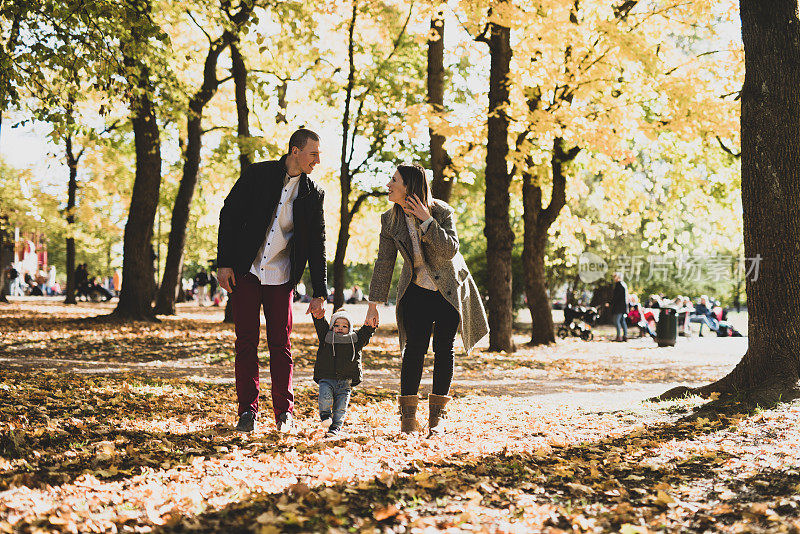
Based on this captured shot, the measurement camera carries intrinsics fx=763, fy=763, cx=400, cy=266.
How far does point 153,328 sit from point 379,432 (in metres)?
12.4

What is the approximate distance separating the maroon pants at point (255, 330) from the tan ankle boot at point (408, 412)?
86 cm

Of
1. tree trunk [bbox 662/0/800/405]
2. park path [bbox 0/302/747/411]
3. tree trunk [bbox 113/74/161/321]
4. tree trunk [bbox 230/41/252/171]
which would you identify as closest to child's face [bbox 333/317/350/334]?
park path [bbox 0/302/747/411]

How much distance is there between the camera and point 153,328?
17.1m

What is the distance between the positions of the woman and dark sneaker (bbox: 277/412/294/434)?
0.83 meters

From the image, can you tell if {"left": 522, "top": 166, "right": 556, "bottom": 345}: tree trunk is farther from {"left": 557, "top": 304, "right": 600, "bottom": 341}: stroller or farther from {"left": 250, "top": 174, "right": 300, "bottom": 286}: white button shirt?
{"left": 250, "top": 174, "right": 300, "bottom": 286}: white button shirt

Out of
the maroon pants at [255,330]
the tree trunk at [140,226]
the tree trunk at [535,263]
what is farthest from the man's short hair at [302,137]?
the tree trunk at [535,263]

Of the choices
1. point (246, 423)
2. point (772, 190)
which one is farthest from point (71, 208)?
point (772, 190)

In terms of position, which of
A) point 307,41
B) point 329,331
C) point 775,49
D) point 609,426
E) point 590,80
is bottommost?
point 609,426

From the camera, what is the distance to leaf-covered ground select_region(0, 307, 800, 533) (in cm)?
354

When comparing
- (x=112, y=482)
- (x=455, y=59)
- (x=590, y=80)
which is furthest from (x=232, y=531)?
(x=455, y=59)

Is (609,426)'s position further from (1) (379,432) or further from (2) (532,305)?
(2) (532,305)

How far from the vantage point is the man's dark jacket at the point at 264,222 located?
5297 millimetres

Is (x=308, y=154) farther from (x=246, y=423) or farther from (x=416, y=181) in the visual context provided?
(x=246, y=423)

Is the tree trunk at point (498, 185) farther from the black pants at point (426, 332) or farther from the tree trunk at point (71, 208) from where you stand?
the tree trunk at point (71, 208)
